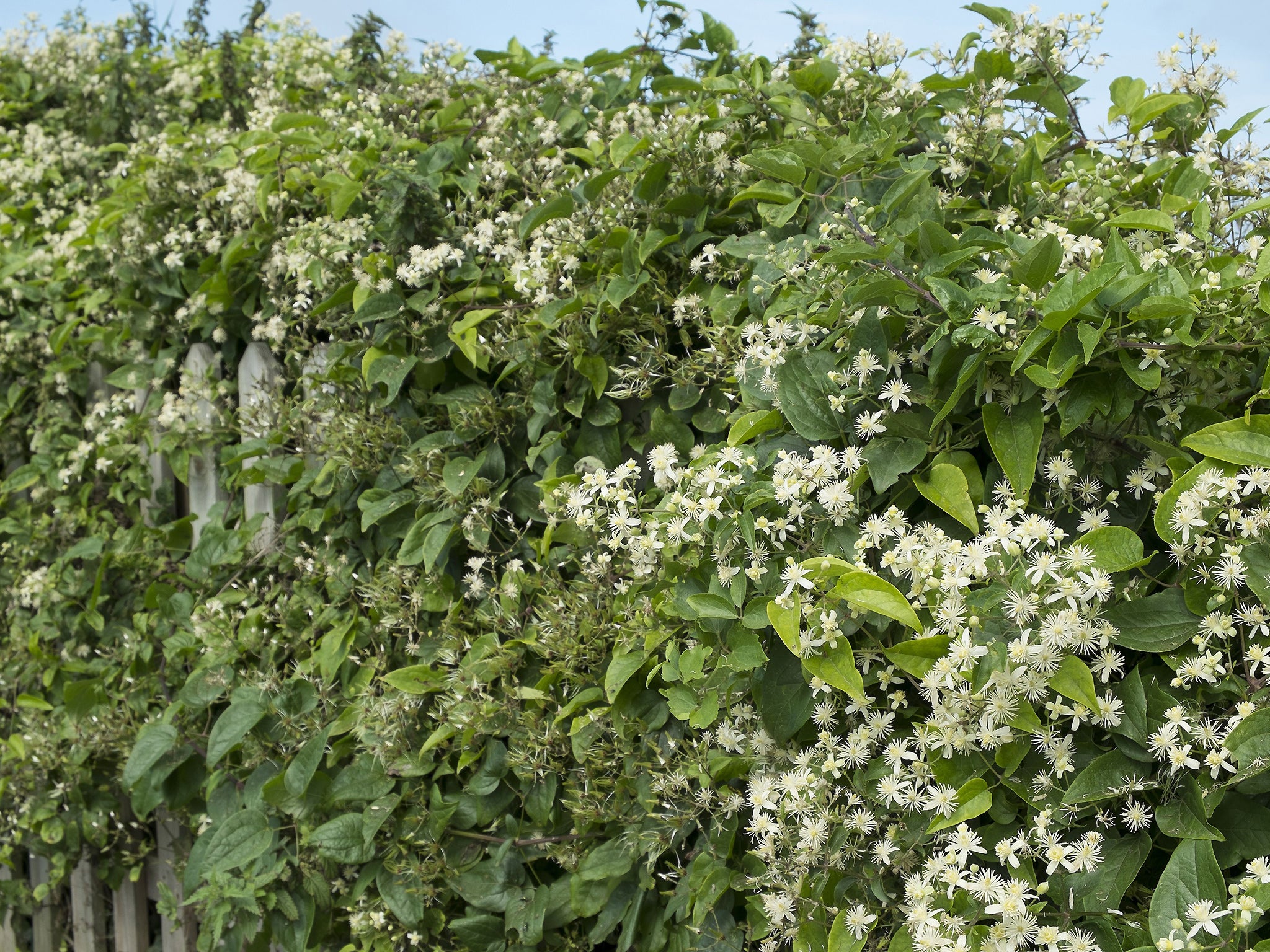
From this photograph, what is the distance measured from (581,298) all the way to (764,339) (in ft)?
1.86

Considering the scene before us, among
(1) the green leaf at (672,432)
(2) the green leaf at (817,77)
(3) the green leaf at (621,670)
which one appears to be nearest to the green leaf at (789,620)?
(3) the green leaf at (621,670)

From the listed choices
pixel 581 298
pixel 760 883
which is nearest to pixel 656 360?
pixel 581 298

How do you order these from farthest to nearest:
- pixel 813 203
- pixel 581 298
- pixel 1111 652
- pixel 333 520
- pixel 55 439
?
1. pixel 55 439
2. pixel 333 520
3. pixel 581 298
4. pixel 813 203
5. pixel 1111 652

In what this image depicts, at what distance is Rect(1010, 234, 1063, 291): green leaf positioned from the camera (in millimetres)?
1565

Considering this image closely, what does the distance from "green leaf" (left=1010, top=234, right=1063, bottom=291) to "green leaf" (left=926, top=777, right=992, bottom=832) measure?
2.51ft

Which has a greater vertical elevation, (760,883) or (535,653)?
(535,653)

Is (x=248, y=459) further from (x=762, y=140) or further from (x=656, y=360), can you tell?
(x=762, y=140)

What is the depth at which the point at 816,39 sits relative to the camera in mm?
2850

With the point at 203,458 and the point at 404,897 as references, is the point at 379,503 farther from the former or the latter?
the point at 203,458

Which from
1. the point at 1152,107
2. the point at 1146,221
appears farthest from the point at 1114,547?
the point at 1152,107

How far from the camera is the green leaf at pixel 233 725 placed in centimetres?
279

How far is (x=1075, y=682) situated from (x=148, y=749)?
106 inches

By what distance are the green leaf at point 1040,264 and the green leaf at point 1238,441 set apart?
0.33 meters

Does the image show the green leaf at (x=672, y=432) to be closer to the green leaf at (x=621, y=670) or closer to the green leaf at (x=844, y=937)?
the green leaf at (x=621, y=670)
